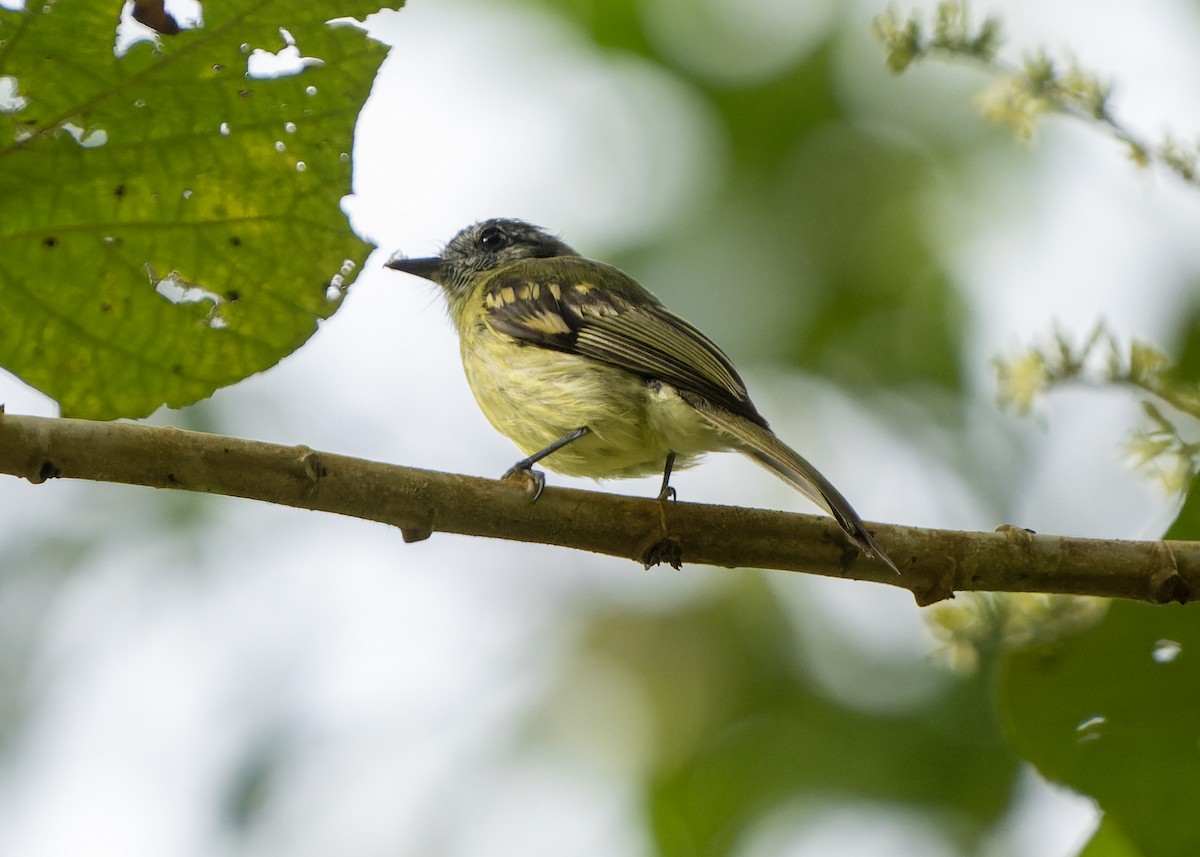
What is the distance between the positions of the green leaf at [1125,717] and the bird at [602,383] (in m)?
0.67

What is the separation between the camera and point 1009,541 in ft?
7.64

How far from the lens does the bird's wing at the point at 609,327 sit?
11.0 feet

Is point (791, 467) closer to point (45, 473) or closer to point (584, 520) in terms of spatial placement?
point (584, 520)

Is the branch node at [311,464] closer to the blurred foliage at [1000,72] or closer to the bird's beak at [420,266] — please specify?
the blurred foliage at [1000,72]

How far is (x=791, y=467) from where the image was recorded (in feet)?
9.24

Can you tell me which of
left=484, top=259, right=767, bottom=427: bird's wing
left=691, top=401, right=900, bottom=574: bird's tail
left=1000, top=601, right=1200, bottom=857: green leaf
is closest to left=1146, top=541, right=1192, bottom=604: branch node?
left=1000, top=601, right=1200, bottom=857: green leaf

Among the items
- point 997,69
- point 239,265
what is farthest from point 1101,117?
point 239,265

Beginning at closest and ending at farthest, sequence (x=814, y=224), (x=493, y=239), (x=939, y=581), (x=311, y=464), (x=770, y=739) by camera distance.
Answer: (x=311, y=464)
(x=939, y=581)
(x=770, y=739)
(x=493, y=239)
(x=814, y=224)

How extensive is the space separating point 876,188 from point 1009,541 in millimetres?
3800

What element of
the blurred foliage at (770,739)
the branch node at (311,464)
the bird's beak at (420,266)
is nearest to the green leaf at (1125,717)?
the branch node at (311,464)

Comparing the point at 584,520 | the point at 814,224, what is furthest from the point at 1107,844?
the point at 814,224

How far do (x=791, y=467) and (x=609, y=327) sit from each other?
1010mm

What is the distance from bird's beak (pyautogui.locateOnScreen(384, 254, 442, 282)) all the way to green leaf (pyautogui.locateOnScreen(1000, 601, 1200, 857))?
292cm

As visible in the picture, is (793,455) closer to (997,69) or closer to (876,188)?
(997,69)
